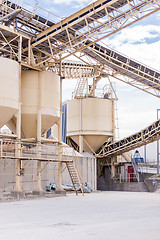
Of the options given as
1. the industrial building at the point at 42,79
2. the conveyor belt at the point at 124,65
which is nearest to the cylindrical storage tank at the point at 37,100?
the industrial building at the point at 42,79

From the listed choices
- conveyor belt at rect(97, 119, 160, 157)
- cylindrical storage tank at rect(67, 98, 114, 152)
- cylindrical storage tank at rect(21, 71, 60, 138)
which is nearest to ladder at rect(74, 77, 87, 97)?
cylindrical storage tank at rect(67, 98, 114, 152)

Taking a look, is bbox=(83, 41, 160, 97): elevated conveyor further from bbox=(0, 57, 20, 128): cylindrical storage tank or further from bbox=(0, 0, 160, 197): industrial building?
bbox=(0, 57, 20, 128): cylindrical storage tank

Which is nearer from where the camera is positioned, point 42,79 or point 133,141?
point 42,79

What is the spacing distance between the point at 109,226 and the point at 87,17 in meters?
16.1

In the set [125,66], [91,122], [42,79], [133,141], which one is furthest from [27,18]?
[133,141]

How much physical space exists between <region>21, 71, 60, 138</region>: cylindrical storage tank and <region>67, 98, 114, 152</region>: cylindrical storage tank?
10.8 m

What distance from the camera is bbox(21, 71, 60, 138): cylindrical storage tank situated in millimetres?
24375

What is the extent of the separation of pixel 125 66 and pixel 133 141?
329 inches

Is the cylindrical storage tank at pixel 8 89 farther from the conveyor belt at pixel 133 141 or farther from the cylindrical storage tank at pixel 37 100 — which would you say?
the conveyor belt at pixel 133 141

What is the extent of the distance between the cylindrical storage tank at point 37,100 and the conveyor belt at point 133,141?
405 inches

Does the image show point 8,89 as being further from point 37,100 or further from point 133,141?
point 133,141

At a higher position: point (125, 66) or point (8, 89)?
point (125, 66)

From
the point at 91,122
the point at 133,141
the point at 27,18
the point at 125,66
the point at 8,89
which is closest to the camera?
the point at 8,89

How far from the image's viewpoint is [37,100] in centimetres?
2458
